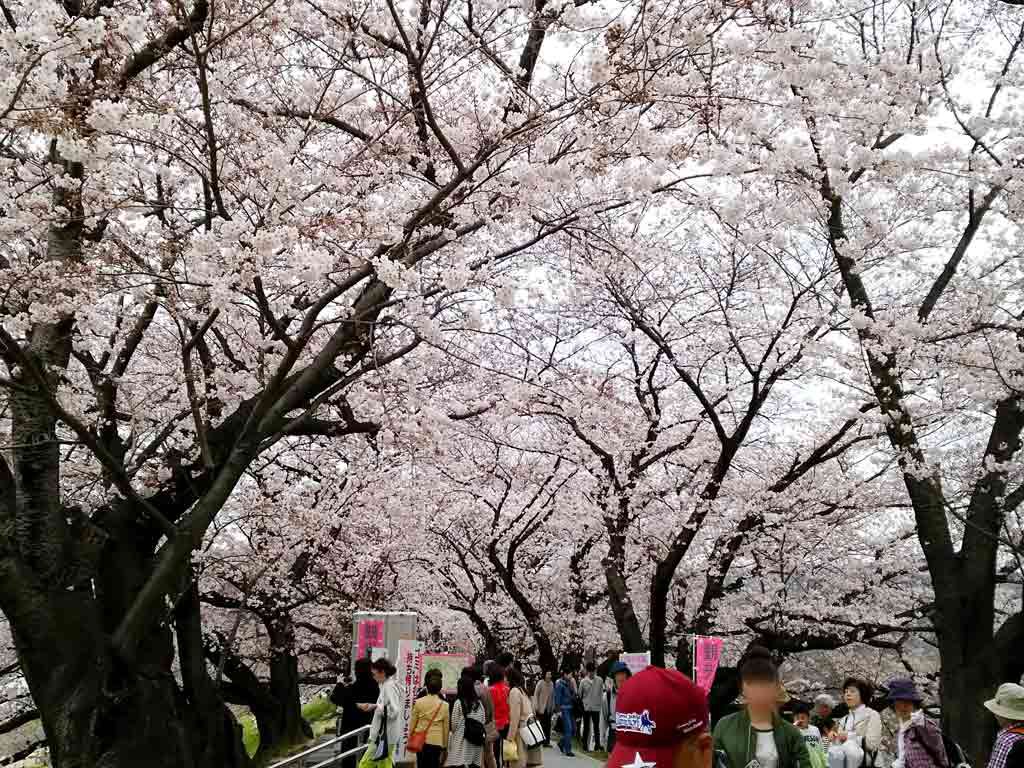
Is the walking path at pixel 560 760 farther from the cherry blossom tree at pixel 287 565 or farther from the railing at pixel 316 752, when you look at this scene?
the cherry blossom tree at pixel 287 565

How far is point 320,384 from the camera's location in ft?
26.8

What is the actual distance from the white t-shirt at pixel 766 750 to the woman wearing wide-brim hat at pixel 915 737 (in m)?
2.61

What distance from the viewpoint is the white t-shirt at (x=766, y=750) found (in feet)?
11.0

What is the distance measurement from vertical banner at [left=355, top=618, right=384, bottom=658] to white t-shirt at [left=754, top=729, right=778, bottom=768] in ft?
24.4

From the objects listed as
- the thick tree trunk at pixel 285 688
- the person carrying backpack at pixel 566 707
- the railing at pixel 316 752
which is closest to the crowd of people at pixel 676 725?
the railing at pixel 316 752

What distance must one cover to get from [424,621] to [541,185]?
19.6 m

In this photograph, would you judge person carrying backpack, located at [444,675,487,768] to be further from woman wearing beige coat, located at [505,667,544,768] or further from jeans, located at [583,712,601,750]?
jeans, located at [583,712,601,750]

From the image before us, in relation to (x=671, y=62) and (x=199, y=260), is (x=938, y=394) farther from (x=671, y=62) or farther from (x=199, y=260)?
(x=199, y=260)

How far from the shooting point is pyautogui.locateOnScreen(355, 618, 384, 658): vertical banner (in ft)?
34.0

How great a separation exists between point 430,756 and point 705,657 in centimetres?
505

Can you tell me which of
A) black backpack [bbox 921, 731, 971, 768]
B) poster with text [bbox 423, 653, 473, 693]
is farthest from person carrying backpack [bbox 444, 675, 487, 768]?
black backpack [bbox 921, 731, 971, 768]

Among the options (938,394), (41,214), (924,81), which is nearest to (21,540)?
(41,214)

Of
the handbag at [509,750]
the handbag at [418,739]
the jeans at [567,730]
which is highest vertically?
the handbag at [418,739]

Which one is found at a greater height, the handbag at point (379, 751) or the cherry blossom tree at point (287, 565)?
the cherry blossom tree at point (287, 565)
